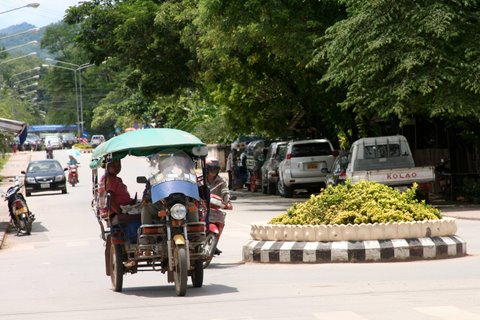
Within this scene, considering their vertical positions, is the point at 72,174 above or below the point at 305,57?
below

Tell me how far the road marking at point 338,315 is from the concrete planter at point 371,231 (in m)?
→ 5.06

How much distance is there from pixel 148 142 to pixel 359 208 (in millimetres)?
3943

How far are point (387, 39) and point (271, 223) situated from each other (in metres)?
13.3

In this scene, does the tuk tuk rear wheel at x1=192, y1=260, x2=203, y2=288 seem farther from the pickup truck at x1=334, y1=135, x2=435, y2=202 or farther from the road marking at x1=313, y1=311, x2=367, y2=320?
the pickup truck at x1=334, y1=135, x2=435, y2=202

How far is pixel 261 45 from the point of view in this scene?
40188mm

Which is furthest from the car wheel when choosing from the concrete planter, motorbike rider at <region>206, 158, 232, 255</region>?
the concrete planter

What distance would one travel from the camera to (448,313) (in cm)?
1101

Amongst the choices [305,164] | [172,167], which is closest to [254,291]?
[172,167]

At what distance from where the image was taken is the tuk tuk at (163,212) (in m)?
13.5

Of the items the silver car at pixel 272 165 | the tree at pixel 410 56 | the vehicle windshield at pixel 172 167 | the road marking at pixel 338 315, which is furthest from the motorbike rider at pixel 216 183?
the silver car at pixel 272 165

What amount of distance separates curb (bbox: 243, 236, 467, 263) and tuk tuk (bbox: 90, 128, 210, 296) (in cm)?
238

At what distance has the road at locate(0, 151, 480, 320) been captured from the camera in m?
11.6

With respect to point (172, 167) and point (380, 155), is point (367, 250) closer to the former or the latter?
point (172, 167)

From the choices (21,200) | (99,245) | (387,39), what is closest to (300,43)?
(387,39)
